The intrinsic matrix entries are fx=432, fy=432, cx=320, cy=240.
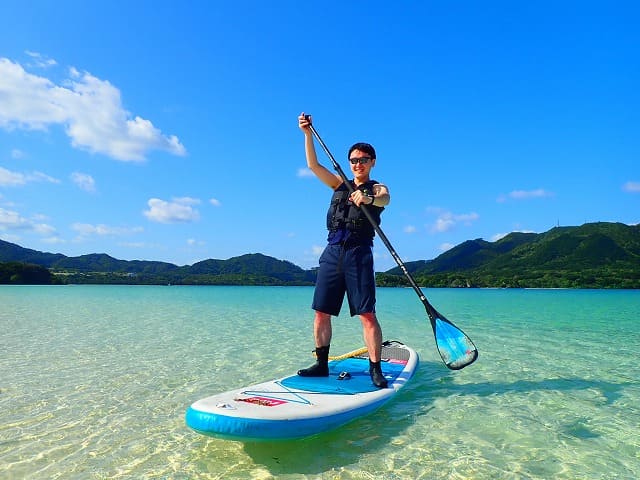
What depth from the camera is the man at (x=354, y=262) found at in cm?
510

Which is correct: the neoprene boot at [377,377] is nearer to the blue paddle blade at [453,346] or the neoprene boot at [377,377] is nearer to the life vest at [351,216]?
the blue paddle blade at [453,346]

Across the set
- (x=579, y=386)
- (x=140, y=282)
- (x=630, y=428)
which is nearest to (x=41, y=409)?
(x=630, y=428)

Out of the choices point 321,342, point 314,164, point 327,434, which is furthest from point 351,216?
point 327,434

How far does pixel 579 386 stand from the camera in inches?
267

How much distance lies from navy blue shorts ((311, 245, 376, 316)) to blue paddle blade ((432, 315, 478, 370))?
124 cm

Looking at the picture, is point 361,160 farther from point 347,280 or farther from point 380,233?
point 347,280

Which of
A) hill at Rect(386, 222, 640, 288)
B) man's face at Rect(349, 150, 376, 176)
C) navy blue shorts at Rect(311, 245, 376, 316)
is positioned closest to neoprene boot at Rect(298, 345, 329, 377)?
navy blue shorts at Rect(311, 245, 376, 316)

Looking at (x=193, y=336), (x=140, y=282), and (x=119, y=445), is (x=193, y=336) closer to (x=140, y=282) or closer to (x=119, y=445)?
(x=119, y=445)

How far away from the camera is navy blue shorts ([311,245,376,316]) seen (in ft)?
16.6

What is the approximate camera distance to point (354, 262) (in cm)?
514

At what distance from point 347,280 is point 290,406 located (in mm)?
1710

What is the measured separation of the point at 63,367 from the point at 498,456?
752 cm

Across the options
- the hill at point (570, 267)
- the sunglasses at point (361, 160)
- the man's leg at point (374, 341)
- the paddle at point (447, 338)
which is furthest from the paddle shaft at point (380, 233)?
the hill at point (570, 267)

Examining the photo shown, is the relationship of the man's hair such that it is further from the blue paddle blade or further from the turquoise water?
the turquoise water
